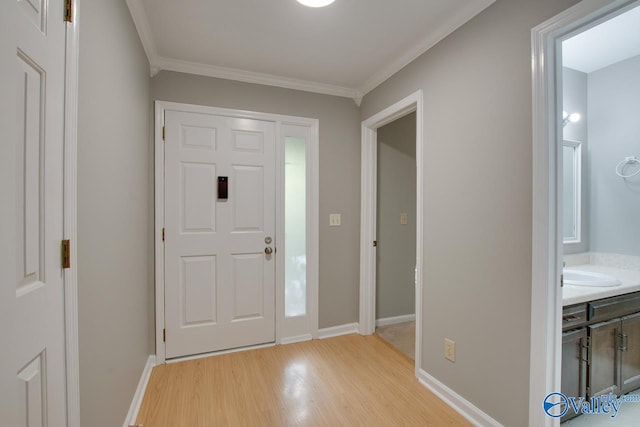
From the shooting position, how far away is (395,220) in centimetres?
333

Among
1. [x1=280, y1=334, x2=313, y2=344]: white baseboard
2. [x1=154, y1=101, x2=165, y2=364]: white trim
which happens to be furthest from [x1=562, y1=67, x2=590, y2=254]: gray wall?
[x1=154, y1=101, x2=165, y2=364]: white trim

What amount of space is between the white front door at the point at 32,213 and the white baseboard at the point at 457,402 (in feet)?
6.59

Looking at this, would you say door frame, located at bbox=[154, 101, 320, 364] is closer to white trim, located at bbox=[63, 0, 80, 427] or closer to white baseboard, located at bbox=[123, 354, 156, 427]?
white baseboard, located at bbox=[123, 354, 156, 427]

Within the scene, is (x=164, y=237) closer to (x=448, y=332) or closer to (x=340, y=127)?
(x=340, y=127)

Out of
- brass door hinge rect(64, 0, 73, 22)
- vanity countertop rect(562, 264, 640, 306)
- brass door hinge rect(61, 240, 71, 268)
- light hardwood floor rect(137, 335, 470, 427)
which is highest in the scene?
brass door hinge rect(64, 0, 73, 22)

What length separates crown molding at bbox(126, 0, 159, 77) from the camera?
1.75m

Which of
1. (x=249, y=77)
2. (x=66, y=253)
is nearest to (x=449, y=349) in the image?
(x=66, y=253)

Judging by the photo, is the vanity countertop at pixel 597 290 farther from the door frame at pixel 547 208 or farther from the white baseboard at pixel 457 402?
the white baseboard at pixel 457 402

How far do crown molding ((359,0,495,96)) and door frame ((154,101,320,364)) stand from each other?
681 mm

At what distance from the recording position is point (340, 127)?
3023 mm

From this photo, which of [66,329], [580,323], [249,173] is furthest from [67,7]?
[580,323]

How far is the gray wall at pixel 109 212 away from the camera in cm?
113

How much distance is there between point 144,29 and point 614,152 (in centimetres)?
374

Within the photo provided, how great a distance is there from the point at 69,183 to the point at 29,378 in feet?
1.92
